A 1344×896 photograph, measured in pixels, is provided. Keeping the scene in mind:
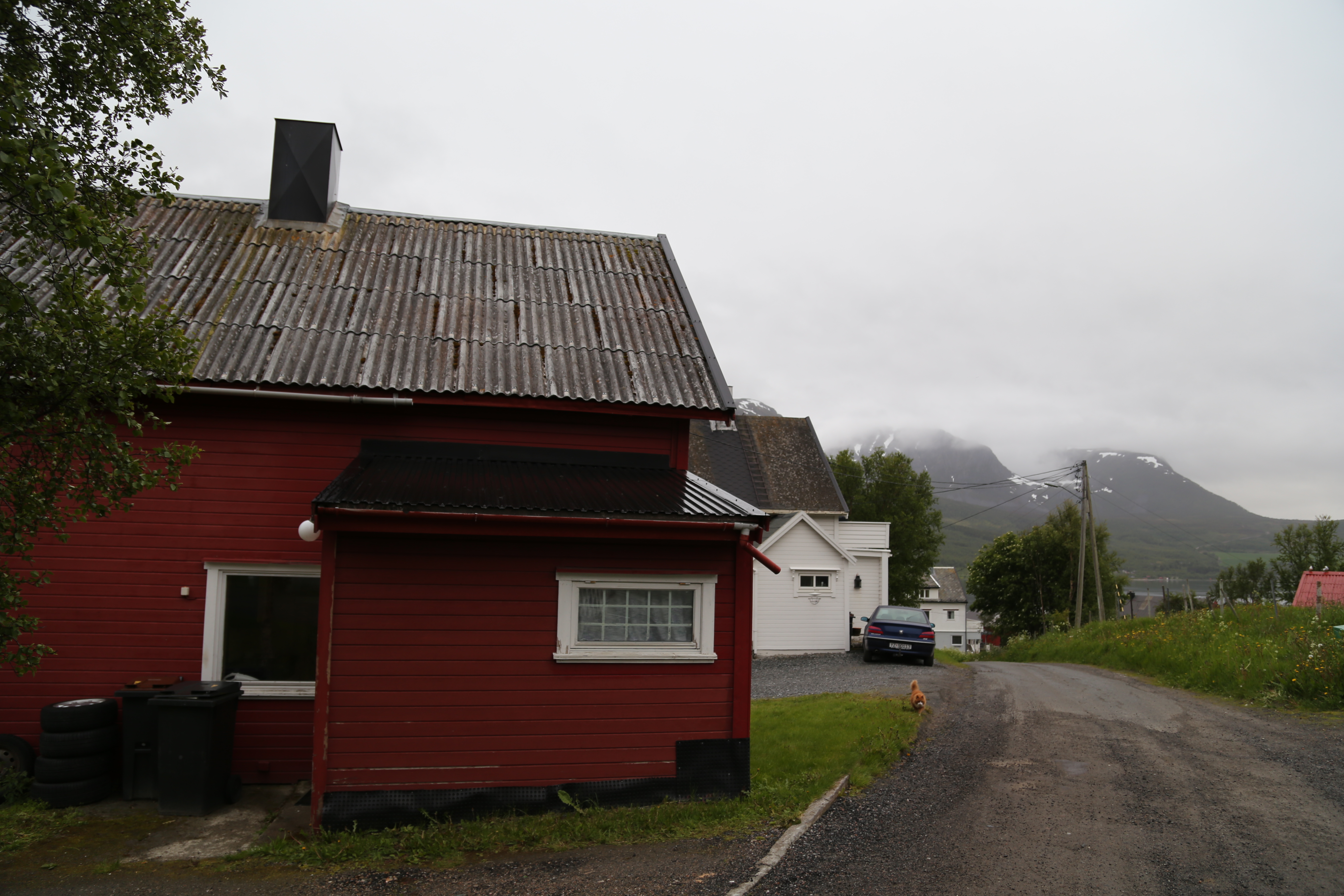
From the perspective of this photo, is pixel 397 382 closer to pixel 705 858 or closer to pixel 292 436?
pixel 292 436

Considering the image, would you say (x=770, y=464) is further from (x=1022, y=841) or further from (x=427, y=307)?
(x=1022, y=841)

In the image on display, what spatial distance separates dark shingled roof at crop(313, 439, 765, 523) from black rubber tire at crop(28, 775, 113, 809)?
135 inches

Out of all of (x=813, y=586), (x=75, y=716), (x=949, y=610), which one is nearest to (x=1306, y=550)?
(x=949, y=610)

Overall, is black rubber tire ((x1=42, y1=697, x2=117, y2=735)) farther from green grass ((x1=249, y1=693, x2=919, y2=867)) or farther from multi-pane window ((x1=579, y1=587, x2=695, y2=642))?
multi-pane window ((x1=579, y1=587, x2=695, y2=642))

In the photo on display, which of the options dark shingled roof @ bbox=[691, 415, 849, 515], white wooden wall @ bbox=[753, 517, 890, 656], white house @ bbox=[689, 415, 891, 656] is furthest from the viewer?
A: dark shingled roof @ bbox=[691, 415, 849, 515]

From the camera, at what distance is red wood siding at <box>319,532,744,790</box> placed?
22.1 ft

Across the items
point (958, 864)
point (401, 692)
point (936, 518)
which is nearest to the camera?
point (958, 864)

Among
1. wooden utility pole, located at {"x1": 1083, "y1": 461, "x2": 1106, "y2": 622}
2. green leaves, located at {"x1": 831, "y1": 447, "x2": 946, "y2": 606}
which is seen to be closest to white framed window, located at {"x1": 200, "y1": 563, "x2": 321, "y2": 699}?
wooden utility pole, located at {"x1": 1083, "y1": 461, "x2": 1106, "y2": 622}

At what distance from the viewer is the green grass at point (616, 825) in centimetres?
603

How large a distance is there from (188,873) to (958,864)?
18.2 ft

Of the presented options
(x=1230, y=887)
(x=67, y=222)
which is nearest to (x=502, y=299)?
(x=67, y=222)

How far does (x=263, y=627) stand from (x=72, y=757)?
178cm

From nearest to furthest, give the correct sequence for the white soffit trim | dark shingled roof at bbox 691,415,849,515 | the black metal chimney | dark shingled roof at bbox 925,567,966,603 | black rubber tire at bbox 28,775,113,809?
1. black rubber tire at bbox 28,775,113,809
2. the black metal chimney
3. the white soffit trim
4. dark shingled roof at bbox 691,415,849,515
5. dark shingled roof at bbox 925,567,966,603

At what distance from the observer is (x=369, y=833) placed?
6.34 m
